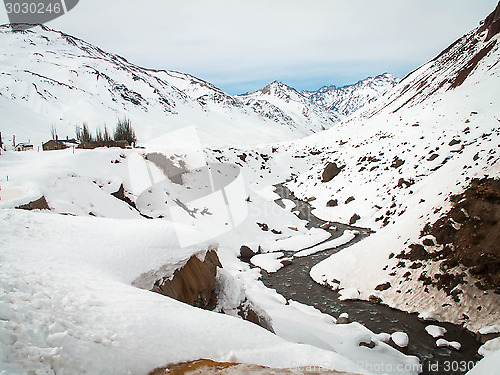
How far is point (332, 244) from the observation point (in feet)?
68.8

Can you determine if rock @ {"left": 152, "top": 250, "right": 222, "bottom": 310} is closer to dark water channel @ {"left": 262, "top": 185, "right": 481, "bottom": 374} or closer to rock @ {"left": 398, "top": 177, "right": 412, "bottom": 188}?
dark water channel @ {"left": 262, "top": 185, "right": 481, "bottom": 374}

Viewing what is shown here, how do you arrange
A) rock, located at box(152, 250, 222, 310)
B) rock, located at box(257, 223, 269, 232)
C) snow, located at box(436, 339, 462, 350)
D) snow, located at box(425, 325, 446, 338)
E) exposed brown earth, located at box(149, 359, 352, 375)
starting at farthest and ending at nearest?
rock, located at box(257, 223, 269, 232), snow, located at box(425, 325, 446, 338), snow, located at box(436, 339, 462, 350), rock, located at box(152, 250, 222, 310), exposed brown earth, located at box(149, 359, 352, 375)

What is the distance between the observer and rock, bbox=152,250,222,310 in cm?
726

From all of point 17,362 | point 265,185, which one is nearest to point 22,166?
point 17,362

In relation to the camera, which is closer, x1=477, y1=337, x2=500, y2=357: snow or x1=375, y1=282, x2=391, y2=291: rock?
x1=477, y1=337, x2=500, y2=357: snow

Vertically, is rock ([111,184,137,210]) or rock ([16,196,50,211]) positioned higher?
rock ([16,196,50,211])

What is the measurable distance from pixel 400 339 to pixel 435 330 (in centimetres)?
168

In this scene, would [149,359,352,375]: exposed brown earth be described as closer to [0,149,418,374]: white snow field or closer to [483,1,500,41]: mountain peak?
[0,149,418,374]: white snow field

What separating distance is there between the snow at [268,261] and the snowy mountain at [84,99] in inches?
2685

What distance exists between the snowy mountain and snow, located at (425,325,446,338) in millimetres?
78570

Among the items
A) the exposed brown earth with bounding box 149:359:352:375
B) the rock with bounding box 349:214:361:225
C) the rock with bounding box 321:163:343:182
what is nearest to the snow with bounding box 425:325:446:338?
the exposed brown earth with bounding box 149:359:352:375

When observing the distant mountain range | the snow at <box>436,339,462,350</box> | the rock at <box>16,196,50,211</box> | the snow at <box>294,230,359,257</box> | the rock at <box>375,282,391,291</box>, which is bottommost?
the snow at <box>294,230,359,257</box>

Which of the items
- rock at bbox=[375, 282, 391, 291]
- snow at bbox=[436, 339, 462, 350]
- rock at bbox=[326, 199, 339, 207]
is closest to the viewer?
snow at bbox=[436, 339, 462, 350]

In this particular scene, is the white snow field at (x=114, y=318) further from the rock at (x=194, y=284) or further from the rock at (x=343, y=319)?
the rock at (x=343, y=319)
